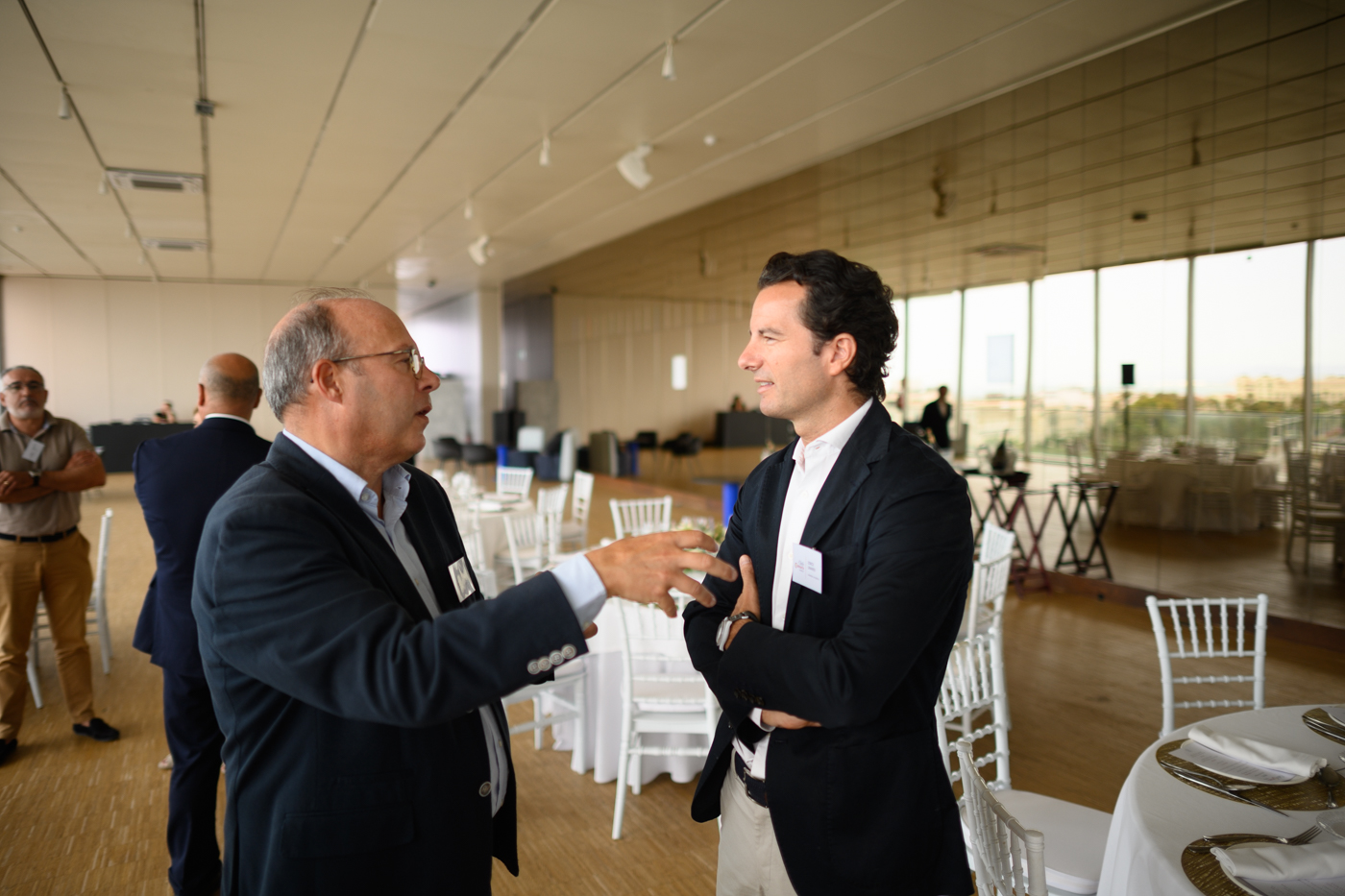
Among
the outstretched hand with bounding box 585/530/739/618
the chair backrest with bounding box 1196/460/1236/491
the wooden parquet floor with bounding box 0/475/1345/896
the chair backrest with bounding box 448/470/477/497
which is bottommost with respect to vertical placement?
the wooden parquet floor with bounding box 0/475/1345/896

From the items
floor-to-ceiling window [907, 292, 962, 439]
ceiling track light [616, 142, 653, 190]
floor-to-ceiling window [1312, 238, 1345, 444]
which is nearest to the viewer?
floor-to-ceiling window [1312, 238, 1345, 444]

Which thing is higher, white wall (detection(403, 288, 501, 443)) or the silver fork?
white wall (detection(403, 288, 501, 443))

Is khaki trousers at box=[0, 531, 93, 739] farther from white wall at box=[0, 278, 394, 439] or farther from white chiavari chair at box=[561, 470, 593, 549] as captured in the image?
white wall at box=[0, 278, 394, 439]

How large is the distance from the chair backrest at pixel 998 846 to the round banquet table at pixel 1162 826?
0.20 metres

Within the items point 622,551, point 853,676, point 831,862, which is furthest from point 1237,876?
point 622,551

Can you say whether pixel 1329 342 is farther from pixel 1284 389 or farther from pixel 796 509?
pixel 796 509

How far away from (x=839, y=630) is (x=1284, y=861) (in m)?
0.94

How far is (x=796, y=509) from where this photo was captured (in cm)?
155

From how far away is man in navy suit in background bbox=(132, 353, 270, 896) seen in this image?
273 cm

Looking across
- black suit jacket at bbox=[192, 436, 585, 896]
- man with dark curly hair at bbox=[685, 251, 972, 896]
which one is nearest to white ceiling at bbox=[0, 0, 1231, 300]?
man with dark curly hair at bbox=[685, 251, 972, 896]

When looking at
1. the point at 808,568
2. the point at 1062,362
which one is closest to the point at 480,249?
the point at 1062,362

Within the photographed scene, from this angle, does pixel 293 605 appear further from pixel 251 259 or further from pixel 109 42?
pixel 251 259

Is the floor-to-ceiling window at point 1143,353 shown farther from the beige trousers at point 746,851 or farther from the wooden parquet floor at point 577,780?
the beige trousers at point 746,851

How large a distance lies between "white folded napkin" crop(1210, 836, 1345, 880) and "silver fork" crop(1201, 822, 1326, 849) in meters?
0.08
